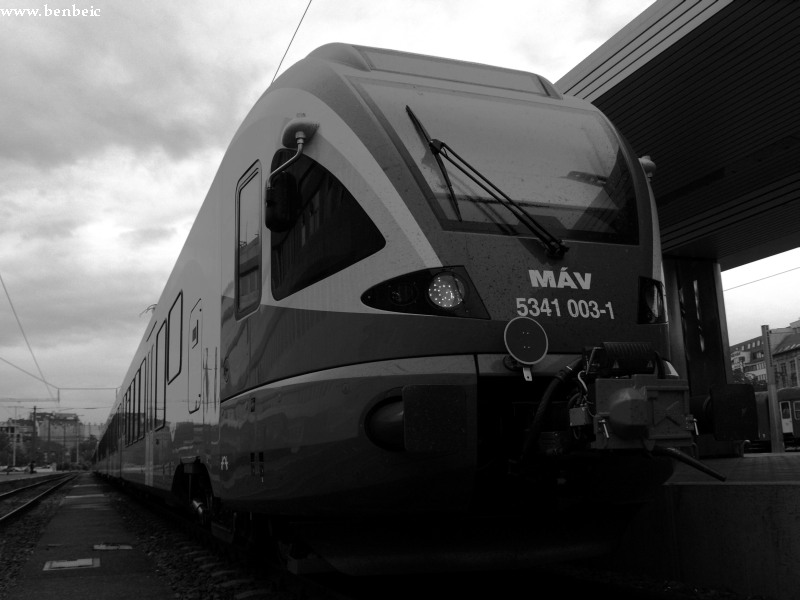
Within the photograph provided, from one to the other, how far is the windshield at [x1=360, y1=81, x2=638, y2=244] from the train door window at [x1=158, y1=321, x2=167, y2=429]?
525 cm

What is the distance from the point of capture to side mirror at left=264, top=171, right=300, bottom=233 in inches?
183

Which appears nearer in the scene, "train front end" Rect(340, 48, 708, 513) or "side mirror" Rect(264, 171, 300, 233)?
"train front end" Rect(340, 48, 708, 513)

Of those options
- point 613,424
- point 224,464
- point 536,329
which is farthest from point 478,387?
point 224,464

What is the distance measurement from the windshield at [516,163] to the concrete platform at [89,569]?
356 centimetres

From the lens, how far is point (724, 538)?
5.11m

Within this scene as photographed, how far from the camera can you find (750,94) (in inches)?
368

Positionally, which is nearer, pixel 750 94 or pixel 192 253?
pixel 192 253

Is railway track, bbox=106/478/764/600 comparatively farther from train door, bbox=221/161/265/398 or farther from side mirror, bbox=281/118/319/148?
side mirror, bbox=281/118/319/148

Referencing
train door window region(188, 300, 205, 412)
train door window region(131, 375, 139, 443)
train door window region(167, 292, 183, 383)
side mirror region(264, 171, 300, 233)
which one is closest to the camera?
side mirror region(264, 171, 300, 233)

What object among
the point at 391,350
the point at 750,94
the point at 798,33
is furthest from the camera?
the point at 750,94

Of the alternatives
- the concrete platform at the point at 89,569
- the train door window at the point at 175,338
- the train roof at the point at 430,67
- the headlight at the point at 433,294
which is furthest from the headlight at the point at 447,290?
the train door window at the point at 175,338

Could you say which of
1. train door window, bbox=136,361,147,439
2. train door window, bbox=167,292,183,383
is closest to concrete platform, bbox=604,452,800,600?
train door window, bbox=167,292,183,383

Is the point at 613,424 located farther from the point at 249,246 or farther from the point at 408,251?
the point at 249,246

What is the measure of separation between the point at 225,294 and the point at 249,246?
0.60 metres
